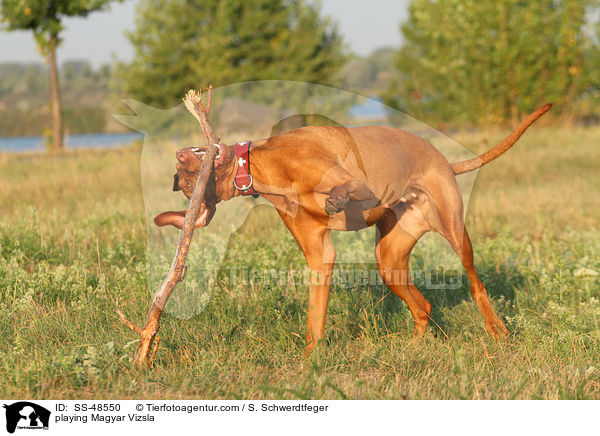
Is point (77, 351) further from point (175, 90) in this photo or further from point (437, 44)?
point (437, 44)

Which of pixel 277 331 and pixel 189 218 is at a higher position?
pixel 189 218

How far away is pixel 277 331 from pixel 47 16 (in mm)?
16268

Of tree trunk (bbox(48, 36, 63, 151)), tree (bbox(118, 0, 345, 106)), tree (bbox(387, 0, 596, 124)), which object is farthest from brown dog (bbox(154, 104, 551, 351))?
tree (bbox(118, 0, 345, 106))

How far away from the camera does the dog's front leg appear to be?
329 centimetres

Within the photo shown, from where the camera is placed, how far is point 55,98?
17.5 metres

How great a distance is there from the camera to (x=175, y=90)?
25.1 m

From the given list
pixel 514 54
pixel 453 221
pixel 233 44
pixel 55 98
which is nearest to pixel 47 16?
pixel 55 98

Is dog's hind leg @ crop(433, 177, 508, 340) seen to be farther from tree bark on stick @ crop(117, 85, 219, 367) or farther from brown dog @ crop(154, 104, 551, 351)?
tree bark on stick @ crop(117, 85, 219, 367)

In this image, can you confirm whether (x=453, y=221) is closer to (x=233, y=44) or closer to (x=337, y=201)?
(x=337, y=201)

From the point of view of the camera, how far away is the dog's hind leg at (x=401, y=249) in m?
3.79

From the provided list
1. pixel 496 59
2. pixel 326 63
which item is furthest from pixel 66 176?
pixel 326 63
